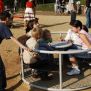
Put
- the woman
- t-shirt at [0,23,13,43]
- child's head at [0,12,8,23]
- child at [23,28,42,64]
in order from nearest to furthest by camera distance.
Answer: t-shirt at [0,23,13,43] < child's head at [0,12,8,23] < child at [23,28,42,64] < the woman

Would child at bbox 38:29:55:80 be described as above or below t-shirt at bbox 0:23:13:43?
below

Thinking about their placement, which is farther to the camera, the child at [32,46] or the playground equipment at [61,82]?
the child at [32,46]

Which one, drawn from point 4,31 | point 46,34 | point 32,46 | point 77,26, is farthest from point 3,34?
point 77,26

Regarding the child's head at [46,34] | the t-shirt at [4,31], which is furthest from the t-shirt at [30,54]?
the t-shirt at [4,31]

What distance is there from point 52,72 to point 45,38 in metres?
0.79

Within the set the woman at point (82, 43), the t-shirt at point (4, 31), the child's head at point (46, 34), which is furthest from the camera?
the child's head at point (46, 34)

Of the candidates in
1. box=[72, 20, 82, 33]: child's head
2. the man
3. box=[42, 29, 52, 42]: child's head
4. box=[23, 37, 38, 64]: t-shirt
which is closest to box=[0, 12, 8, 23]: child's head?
the man

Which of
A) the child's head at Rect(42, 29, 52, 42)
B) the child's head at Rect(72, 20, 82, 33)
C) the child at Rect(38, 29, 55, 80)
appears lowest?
the child at Rect(38, 29, 55, 80)

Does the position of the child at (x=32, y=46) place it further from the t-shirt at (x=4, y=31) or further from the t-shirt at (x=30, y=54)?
the t-shirt at (x=4, y=31)

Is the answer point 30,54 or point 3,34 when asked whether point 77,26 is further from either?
point 3,34

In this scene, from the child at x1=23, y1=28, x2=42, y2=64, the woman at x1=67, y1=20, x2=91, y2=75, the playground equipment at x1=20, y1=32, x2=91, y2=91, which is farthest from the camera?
the woman at x1=67, y1=20, x2=91, y2=75

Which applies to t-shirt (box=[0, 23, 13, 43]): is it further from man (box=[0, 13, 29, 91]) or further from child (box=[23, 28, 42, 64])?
child (box=[23, 28, 42, 64])

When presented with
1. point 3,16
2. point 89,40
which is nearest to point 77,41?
point 89,40

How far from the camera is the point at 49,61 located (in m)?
7.58
